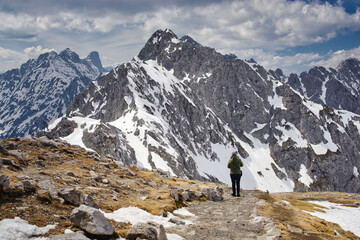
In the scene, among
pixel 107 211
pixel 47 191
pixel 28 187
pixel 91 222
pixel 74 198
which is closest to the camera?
pixel 91 222

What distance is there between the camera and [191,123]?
648 feet

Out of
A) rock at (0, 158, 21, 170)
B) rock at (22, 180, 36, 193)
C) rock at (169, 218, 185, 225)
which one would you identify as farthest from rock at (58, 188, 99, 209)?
rock at (0, 158, 21, 170)

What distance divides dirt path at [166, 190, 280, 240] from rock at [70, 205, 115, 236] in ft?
13.8

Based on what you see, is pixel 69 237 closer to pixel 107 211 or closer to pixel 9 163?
pixel 107 211

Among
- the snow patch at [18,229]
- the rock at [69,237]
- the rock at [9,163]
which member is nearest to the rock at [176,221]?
the rock at [69,237]

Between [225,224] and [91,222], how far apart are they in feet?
28.6

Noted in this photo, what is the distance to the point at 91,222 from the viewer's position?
933cm

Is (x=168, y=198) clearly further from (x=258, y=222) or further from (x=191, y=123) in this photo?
(x=191, y=123)

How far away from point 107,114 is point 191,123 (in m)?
67.1

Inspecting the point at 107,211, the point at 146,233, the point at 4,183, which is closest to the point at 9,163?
the point at 4,183

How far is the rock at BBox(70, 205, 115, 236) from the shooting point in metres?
9.26

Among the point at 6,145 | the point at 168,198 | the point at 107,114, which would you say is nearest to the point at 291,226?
the point at 168,198

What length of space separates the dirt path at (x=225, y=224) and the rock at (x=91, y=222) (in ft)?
13.8

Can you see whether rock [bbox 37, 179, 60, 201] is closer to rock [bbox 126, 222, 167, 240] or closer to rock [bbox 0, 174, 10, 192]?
rock [bbox 0, 174, 10, 192]
